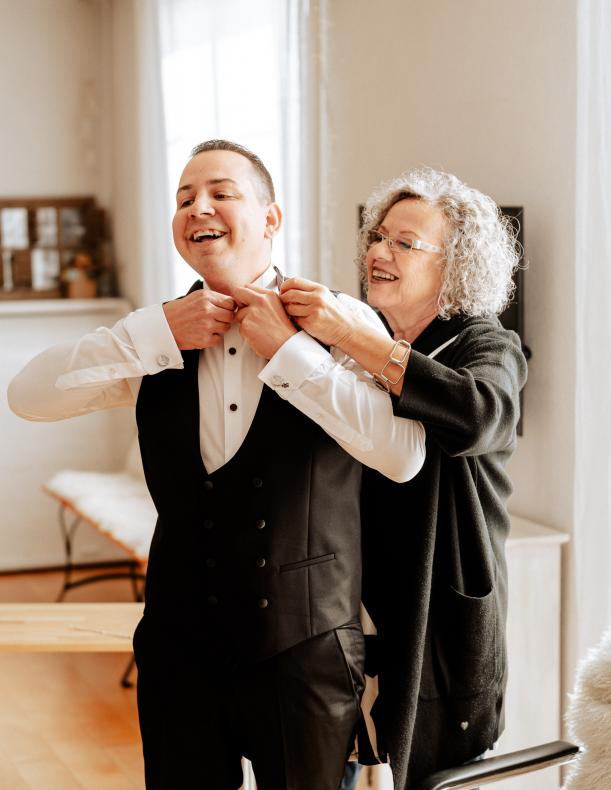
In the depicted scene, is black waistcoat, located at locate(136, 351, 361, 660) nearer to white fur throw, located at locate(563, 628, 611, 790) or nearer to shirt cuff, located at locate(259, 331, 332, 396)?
shirt cuff, located at locate(259, 331, 332, 396)

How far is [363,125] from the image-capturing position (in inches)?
152

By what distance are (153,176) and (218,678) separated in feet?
12.5

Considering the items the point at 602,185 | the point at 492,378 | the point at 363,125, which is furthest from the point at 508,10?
the point at 492,378

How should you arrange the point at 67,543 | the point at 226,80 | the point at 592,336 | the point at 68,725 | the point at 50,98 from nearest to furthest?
the point at 592,336 → the point at 68,725 → the point at 226,80 → the point at 67,543 → the point at 50,98

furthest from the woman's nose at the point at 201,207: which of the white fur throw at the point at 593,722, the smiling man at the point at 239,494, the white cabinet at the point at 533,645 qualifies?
the white cabinet at the point at 533,645

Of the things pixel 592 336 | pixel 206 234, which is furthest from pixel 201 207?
pixel 592 336

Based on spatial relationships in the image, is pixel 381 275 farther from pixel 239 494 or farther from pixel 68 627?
pixel 68 627

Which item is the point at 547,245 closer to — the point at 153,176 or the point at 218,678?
the point at 218,678

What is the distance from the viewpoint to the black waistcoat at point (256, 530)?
1.59 m

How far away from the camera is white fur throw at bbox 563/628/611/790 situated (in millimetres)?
1700

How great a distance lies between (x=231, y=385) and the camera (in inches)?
64.9

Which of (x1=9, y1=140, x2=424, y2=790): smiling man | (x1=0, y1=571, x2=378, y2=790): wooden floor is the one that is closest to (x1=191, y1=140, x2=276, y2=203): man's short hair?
(x1=9, y1=140, x2=424, y2=790): smiling man

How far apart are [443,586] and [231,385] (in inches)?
20.4

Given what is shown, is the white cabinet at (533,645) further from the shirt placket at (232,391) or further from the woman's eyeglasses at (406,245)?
the shirt placket at (232,391)
